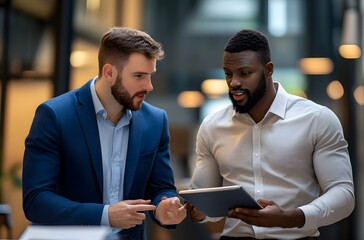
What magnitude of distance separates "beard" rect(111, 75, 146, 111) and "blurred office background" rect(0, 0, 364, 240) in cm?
167

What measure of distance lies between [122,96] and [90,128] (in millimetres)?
188

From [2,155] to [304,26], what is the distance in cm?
530

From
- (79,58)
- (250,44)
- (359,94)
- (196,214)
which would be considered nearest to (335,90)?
(359,94)

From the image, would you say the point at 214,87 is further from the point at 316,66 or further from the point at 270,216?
the point at 270,216

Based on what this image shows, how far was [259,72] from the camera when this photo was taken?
3.34 m

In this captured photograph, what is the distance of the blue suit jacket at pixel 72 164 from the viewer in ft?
10.3

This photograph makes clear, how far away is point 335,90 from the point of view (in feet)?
29.7

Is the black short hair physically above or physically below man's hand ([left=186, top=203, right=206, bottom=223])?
above

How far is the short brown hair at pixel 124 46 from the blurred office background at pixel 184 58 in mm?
1718

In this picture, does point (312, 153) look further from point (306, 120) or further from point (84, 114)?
point (84, 114)

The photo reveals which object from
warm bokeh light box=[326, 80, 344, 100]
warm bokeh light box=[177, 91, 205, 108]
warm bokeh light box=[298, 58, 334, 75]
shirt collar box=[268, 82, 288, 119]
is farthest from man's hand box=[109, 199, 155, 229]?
warm bokeh light box=[177, 91, 205, 108]

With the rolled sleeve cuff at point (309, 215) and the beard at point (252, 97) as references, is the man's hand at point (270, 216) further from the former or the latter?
the beard at point (252, 97)

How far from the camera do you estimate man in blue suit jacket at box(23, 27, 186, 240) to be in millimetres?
3164

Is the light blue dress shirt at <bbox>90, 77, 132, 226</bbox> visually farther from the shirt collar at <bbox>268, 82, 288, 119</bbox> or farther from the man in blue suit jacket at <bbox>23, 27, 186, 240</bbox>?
the shirt collar at <bbox>268, 82, 288, 119</bbox>
